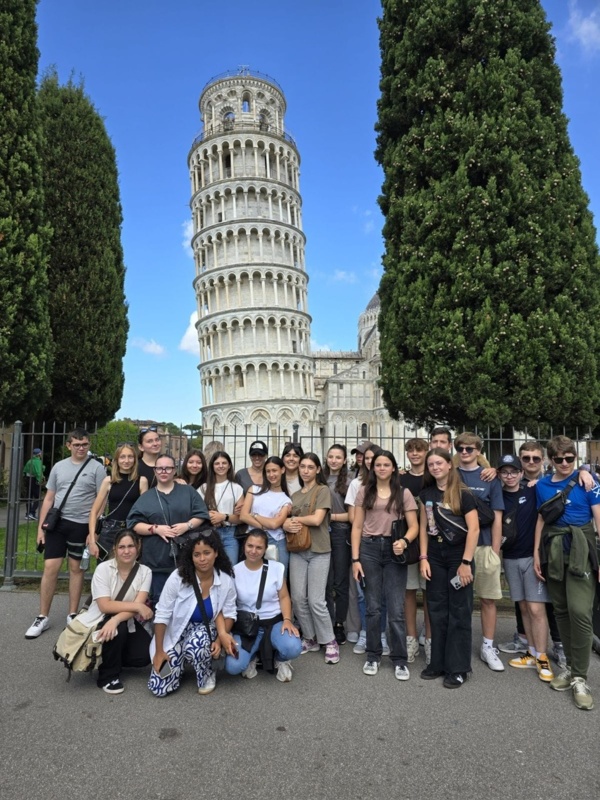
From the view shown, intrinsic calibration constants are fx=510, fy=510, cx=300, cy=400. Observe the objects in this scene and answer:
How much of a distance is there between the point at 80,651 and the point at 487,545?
3.87 m

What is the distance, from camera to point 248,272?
50.7 meters

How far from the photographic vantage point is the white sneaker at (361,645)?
5364mm

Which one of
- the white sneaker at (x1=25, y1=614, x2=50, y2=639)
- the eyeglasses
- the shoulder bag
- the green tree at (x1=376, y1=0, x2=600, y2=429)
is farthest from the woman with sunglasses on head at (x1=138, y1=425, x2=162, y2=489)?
the green tree at (x1=376, y1=0, x2=600, y2=429)

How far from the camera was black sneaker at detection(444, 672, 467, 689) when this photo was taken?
15.1 ft

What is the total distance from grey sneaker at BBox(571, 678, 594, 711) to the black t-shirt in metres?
2.12

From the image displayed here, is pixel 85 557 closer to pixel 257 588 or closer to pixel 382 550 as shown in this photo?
pixel 257 588

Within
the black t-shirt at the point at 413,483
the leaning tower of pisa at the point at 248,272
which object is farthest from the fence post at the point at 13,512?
the leaning tower of pisa at the point at 248,272

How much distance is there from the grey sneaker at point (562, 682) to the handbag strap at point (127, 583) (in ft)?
Answer: 12.8

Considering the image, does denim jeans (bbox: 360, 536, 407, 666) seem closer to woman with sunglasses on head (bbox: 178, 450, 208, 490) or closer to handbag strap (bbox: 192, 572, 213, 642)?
handbag strap (bbox: 192, 572, 213, 642)

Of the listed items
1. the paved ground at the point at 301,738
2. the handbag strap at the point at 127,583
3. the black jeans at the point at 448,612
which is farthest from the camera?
the black jeans at the point at 448,612

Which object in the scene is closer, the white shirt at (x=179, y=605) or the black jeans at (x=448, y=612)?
the white shirt at (x=179, y=605)

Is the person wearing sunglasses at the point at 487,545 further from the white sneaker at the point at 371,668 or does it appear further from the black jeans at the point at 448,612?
the white sneaker at the point at 371,668

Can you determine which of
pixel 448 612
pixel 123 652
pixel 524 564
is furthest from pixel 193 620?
pixel 524 564

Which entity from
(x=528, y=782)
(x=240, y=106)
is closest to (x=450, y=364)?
(x=528, y=782)
